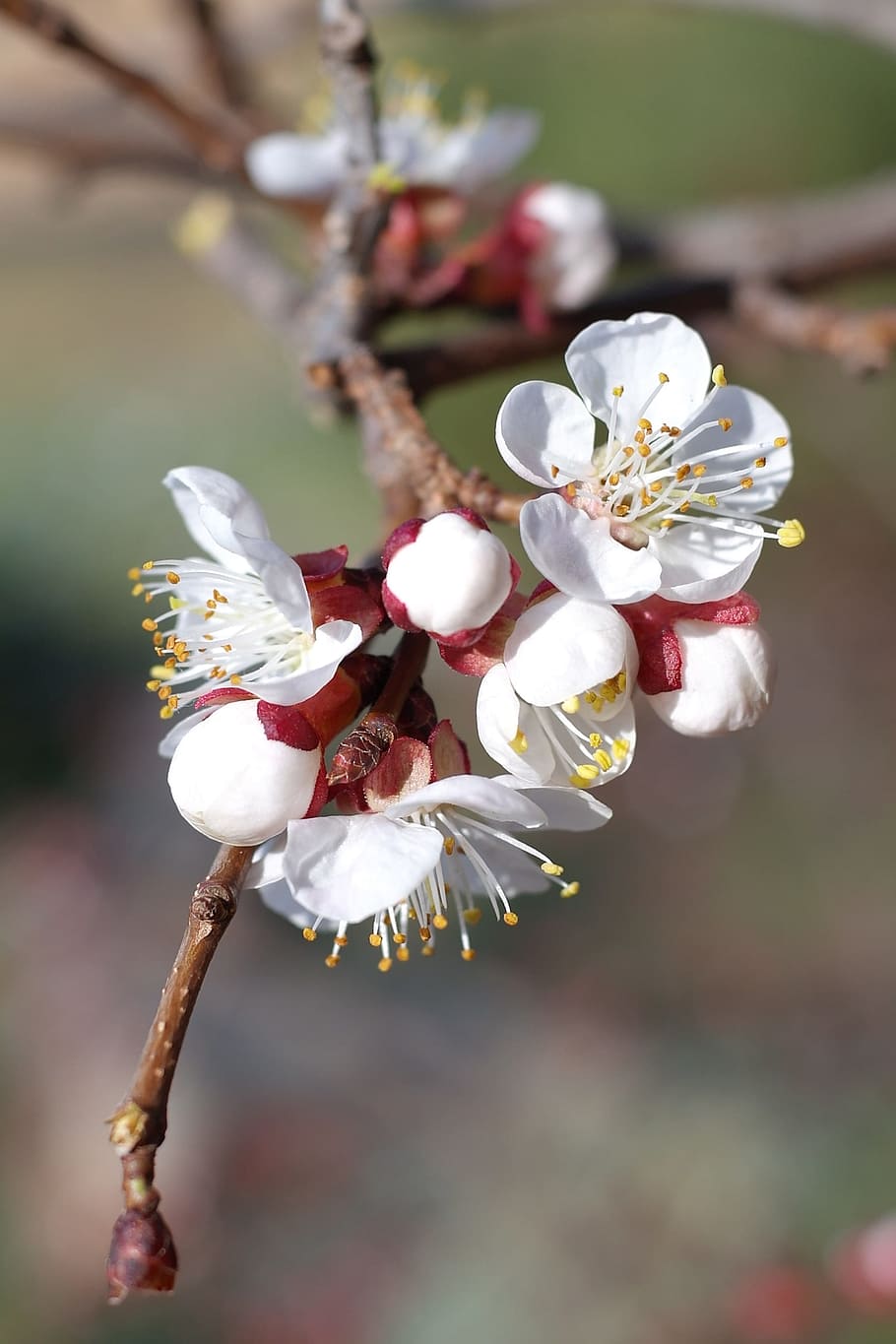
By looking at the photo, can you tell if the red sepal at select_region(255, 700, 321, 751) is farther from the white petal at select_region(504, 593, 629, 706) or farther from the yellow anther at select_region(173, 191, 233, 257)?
the yellow anther at select_region(173, 191, 233, 257)

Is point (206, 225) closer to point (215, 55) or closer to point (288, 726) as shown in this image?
point (215, 55)

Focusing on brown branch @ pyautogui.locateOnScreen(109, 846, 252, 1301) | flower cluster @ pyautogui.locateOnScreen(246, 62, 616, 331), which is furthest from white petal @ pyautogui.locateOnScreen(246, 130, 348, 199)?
brown branch @ pyautogui.locateOnScreen(109, 846, 252, 1301)

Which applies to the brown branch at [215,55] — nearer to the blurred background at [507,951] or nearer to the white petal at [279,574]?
the blurred background at [507,951]

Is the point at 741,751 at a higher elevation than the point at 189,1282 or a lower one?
higher

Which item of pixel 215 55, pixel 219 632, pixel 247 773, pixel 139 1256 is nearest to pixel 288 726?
pixel 247 773

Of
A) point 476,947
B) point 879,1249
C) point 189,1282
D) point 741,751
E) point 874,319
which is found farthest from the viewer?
point 741,751

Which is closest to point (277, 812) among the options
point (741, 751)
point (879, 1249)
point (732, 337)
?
point (732, 337)

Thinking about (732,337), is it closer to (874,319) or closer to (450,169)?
(874,319)
